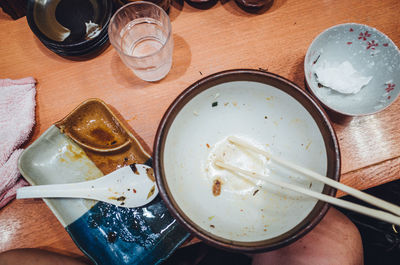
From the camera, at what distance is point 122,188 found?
2.98 ft

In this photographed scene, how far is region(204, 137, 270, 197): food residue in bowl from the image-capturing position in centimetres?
90

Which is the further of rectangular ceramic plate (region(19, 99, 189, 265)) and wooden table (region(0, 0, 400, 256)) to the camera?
wooden table (region(0, 0, 400, 256))

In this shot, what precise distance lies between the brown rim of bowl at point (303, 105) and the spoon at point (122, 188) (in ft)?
0.64

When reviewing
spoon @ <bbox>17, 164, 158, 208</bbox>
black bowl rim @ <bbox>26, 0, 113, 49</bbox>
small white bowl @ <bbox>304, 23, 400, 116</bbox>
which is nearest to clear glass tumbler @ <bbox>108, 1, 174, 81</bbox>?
black bowl rim @ <bbox>26, 0, 113, 49</bbox>

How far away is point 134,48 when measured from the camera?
1040 millimetres

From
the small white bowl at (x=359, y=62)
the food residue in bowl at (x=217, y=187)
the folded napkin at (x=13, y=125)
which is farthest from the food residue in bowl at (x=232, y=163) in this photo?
the folded napkin at (x=13, y=125)

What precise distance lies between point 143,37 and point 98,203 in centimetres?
69

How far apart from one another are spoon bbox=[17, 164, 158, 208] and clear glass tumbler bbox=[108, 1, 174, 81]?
0.37 meters

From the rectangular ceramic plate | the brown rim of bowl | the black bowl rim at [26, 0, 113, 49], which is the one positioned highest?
the black bowl rim at [26, 0, 113, 49]

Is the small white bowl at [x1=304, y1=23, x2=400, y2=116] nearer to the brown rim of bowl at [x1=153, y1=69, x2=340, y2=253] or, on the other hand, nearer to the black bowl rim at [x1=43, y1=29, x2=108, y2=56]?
the brown rim of bowl at [x1=153, y1=69, x2=340, y2=253]

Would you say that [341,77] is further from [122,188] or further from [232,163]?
[122,188]

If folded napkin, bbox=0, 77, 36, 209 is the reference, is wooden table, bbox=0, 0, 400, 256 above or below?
above

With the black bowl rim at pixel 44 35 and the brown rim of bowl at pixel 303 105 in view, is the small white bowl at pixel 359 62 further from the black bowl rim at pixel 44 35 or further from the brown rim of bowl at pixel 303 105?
the black bowl rim at pixel 44 35

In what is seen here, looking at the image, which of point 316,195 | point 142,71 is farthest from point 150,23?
point 316,195
